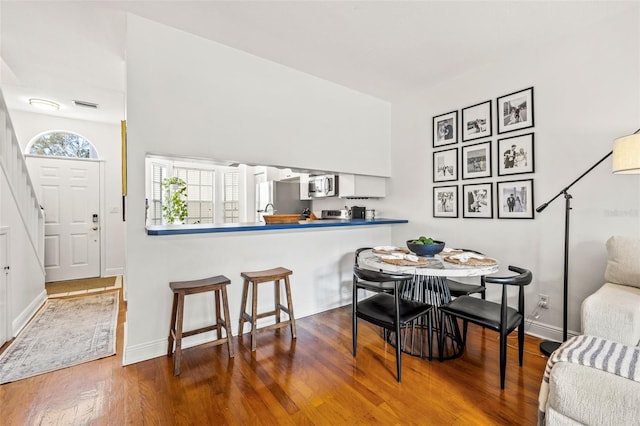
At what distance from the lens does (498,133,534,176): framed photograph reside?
271 cm

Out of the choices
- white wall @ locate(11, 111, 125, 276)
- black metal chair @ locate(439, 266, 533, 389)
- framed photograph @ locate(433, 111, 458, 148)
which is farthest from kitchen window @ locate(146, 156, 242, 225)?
black metal chair @ locate(439, 266, 533, 389)

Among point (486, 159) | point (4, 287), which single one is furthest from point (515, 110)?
point (4, 287)

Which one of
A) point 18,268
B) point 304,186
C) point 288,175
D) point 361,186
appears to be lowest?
point 18,268

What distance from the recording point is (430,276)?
224 cm

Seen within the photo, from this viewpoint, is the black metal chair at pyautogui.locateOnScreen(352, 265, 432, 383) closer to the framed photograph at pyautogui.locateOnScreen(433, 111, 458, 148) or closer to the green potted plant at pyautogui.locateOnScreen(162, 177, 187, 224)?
the framed photograph at pyautogui.locateOnScreen(433, 111, 458, 148)

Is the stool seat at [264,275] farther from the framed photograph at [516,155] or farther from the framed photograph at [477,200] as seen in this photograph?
the framed photograph at [516,155]

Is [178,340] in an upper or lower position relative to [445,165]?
lower

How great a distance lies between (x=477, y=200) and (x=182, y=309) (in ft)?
9.89

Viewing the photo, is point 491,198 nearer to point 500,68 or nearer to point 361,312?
point 500,68

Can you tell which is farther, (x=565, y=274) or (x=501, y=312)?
(x=565, y=274)

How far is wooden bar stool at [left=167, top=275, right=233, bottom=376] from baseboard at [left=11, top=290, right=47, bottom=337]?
168 centimetres

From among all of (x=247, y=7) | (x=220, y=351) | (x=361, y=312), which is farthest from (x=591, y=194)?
(x=220, y=351)

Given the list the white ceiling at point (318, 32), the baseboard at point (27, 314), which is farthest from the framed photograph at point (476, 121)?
the baseboard at point (27, 314)

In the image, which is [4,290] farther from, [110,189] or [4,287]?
[110,189]
